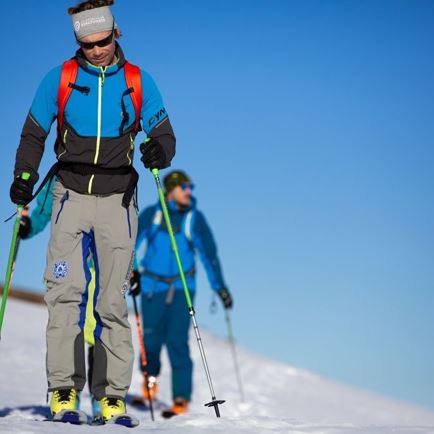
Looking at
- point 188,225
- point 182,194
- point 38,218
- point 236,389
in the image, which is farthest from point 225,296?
point 236,389

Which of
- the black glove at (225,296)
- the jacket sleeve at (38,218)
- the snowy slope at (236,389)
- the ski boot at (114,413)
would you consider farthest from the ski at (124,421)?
the black glove at (225,296)

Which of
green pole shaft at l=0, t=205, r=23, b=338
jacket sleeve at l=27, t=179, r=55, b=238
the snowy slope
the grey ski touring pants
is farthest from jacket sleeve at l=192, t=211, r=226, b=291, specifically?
the grey ski touring pants

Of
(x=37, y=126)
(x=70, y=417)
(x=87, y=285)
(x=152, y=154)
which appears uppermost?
(x=37, y=126)

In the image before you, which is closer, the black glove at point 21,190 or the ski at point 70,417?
the ski at point 70,417

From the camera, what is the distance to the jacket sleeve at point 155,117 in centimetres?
619

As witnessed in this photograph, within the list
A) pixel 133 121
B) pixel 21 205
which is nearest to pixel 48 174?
pixel 21 205

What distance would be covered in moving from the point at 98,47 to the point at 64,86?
0.35m

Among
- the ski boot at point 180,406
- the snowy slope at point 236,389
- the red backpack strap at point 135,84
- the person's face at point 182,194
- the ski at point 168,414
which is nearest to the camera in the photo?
the red backpack strap at point 135,84

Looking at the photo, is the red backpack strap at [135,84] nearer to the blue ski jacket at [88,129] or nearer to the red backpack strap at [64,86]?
the blue ski jacket at [88,129]

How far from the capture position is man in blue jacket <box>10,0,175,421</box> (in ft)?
19.5

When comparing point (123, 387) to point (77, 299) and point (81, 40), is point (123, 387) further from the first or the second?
point (81, 40)

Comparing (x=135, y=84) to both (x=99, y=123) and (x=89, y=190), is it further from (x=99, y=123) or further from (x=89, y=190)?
(x=89, y=190)

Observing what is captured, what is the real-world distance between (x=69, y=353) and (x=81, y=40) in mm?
2102

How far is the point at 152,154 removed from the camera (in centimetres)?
610
